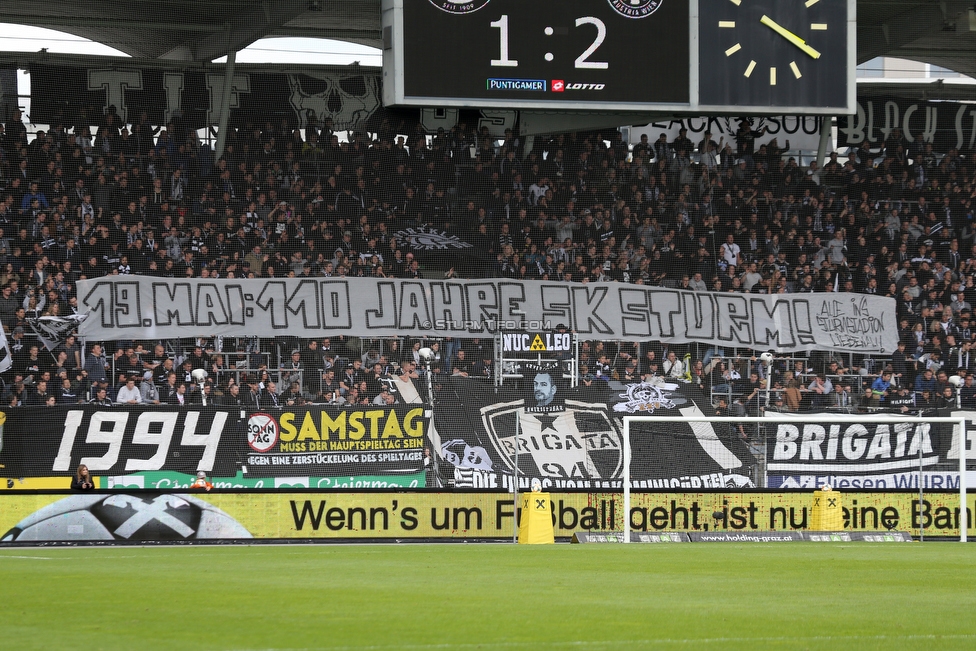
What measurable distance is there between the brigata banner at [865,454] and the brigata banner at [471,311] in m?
3.87

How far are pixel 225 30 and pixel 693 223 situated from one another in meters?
9.90

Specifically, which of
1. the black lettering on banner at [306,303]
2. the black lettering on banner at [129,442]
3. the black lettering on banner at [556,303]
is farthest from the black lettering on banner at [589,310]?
the black lettering on banner at [129,442]

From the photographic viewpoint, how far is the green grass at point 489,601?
668 centimetres

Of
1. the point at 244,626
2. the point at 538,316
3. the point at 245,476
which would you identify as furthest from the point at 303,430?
the point at 244,626

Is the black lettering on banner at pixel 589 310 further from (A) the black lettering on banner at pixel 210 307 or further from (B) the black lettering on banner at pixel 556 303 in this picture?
(A) the black lettering on banner at pixel 210 307

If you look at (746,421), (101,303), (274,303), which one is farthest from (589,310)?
(101,303)

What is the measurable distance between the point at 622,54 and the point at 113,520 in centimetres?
917

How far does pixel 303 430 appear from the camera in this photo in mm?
20844

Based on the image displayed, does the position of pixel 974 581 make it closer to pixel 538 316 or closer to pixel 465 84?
pixel 465 84

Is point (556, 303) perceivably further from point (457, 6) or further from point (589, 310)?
point (457, 6)

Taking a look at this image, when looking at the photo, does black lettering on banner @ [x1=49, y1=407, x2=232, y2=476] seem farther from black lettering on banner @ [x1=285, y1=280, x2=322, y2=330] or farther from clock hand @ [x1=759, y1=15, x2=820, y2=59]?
clock hand @ [x1=759, y1=15, x2=820, y2=59]

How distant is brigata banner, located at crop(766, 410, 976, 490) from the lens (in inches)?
853

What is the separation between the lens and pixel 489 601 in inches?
341

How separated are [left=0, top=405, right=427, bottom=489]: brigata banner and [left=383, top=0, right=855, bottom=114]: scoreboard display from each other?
540cm
